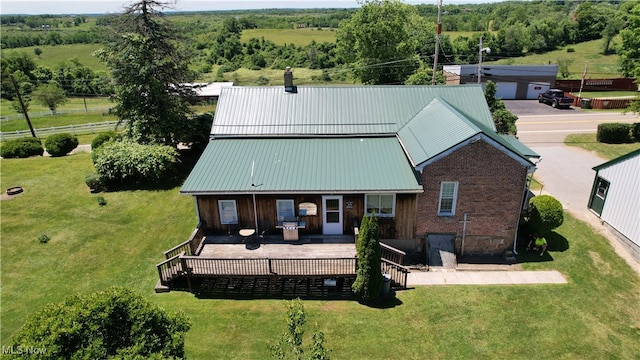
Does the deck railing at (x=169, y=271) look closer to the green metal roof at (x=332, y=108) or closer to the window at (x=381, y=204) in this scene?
the green metal roof at (x=332, y=108)

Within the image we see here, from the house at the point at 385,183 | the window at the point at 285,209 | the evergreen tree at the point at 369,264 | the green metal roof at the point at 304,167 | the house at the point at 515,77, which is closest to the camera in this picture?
the evergreen tree at the point at 369,264

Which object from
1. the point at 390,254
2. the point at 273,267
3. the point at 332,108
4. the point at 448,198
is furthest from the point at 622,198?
the point at 273,267

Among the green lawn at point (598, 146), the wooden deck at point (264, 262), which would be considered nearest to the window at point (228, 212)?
the wooden deck at point (264, 262)

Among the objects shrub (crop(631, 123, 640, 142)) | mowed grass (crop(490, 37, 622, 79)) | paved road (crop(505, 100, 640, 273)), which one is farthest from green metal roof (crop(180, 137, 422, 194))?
mowed grass (crop(490, 37, 622, 79))

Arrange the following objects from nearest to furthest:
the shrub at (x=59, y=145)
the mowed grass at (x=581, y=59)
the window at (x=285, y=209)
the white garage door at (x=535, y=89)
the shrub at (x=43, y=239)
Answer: the window at (x=285, y=209), the shrub at (x=43, y=239), the shrub at (x=59, y=145), the white garage door at (x=535, y=89), the mowed grass at (x=581, y=59)

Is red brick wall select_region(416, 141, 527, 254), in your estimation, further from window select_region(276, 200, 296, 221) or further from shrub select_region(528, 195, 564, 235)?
window select_region(276, 200, 296, 221)

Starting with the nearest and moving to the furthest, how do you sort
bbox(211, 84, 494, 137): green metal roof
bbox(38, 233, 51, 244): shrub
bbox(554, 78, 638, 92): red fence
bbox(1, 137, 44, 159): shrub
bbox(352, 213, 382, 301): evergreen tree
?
1. bbox(352, 213, 382, 301): evergreen tree
2. bbox(38, 233, 51, 244): shrub
3. bbox(211, 84, 494, 137): green metal roof
4. bbox(1, 137, 44, 159): shrub
5. bbox(554, 78, 638, 92): red fence

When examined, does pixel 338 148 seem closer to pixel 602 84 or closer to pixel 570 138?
pixel 570 138
